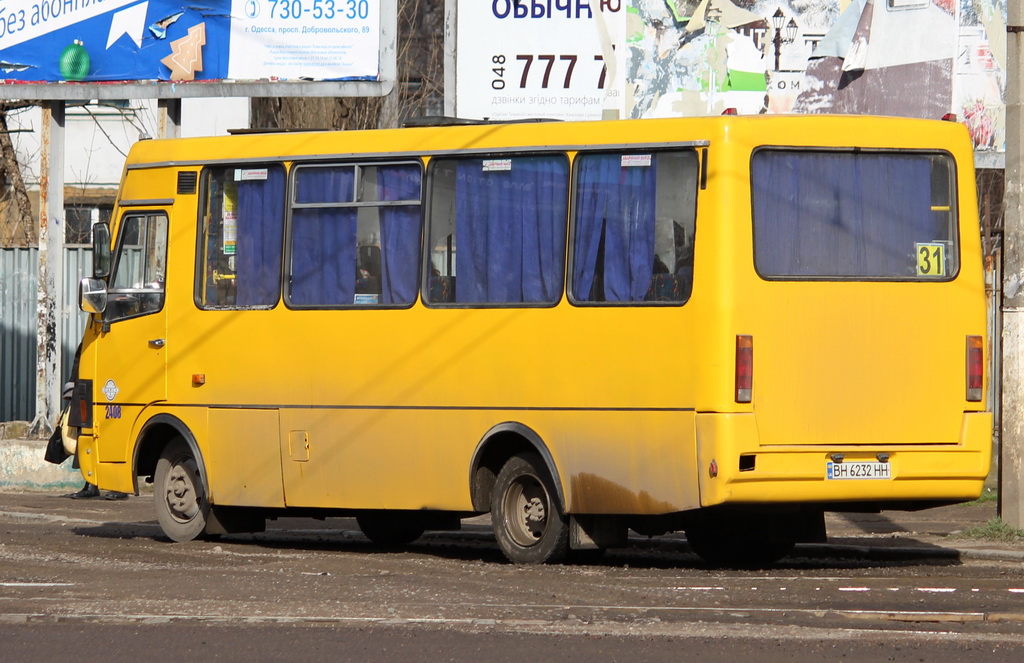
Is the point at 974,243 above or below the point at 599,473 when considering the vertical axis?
above

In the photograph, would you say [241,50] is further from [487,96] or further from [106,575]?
[106,575]

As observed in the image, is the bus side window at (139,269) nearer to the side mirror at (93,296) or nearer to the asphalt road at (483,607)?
the side mirror at (93,296)

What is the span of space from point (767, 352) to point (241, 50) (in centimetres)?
1183

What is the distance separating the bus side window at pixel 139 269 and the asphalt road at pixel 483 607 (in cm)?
190

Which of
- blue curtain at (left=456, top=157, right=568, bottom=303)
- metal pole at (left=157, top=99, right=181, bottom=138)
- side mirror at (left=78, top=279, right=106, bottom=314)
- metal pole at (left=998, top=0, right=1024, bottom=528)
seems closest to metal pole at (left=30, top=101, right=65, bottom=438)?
metal pole at (left=157, top=99, right=181, bottom=138)

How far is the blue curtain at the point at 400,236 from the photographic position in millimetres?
12438

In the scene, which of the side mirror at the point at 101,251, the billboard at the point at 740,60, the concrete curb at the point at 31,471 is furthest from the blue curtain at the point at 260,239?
the billboard at the point at 740,60

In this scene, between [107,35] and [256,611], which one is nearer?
[256,611]

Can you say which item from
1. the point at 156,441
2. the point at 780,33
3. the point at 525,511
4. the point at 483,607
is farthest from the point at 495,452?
the point at 780,33

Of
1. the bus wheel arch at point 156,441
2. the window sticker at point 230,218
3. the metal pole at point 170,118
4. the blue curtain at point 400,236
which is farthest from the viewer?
the metal pole at point 170,118

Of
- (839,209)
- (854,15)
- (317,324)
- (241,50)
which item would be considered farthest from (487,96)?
(839,209)

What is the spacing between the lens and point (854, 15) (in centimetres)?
2081

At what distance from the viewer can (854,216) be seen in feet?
36.8

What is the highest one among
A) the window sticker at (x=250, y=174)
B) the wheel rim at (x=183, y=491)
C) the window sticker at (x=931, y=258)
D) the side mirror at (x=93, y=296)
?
the window sticker at (x=250, y=174)
